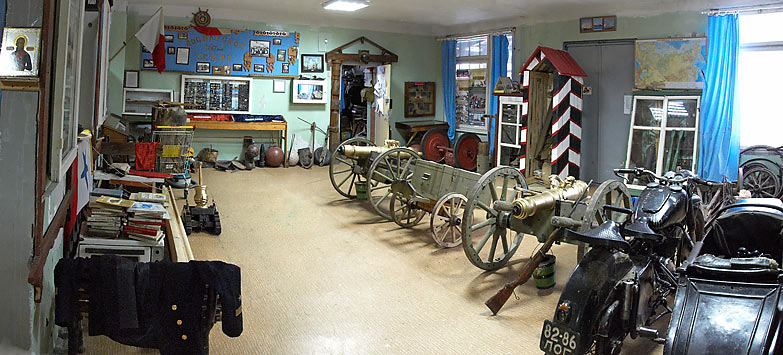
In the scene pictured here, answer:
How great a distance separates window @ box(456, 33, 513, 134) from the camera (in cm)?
1132

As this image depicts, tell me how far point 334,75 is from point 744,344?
32.4ft

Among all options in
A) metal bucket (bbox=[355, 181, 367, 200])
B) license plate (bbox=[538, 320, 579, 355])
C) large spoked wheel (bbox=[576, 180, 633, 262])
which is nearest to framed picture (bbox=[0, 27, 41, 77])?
license plate (bbox=[538, 320, 579, 355])

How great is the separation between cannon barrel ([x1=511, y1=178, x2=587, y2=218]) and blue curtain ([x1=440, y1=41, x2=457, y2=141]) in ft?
Result: 22.5

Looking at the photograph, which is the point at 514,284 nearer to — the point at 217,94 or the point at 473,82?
the point at 473,82

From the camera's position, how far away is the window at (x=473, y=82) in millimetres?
11320

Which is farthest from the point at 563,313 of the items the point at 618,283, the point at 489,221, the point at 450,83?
the point at 450,83

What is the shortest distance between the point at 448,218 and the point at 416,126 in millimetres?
6183

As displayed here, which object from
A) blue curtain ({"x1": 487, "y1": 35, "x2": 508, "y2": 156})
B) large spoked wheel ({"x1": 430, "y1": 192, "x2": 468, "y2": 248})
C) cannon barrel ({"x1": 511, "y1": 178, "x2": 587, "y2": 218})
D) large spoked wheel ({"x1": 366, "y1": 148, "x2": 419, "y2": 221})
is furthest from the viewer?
blue curtain ({"x1": 487, "y1": 35, "x2": 508, "y2": 156})

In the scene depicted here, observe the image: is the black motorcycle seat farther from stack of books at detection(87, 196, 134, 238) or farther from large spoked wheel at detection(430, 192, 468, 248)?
stack of books at detection(87, 196, 134, 238)

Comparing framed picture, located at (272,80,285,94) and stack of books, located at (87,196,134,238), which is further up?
framed picture, located at (272,80,285,94)

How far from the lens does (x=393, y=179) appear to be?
22.5 ft

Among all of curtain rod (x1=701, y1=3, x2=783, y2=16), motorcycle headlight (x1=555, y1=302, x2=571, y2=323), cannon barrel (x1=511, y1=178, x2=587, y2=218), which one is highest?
curtain rod (x1=701, y1=3, x2=783, y2=16)

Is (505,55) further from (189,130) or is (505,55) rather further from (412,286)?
(412,286)

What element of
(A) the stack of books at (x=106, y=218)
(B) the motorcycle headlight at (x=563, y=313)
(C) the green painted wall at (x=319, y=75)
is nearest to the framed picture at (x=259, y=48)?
(C) the green painted wall at (x=319, y=75)
